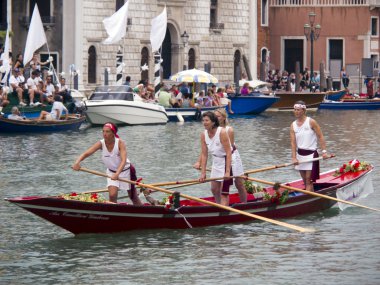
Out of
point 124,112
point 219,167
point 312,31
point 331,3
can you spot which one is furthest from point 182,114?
point 219,167

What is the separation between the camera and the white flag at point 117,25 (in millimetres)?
52906

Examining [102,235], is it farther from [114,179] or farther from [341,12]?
[341,12]

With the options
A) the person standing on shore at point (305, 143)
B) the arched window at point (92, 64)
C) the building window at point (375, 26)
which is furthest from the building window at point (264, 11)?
the person standing on shore at point (305, 143)

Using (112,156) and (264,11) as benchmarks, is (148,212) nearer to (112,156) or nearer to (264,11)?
(112,156)

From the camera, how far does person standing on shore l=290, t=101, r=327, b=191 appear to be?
71.7 ft

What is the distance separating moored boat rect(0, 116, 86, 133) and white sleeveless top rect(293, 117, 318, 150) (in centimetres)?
1969

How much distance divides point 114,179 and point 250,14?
52535 mm

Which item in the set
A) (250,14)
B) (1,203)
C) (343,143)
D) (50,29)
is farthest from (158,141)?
(250,14)

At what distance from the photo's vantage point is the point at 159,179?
28.7m

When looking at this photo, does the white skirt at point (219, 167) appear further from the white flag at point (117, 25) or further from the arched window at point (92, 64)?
the arched window at point (92, 64)

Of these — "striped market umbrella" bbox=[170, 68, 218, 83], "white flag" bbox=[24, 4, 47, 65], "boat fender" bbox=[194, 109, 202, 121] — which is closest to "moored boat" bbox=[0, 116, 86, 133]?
"white flag" bbox=[24, 4, 47, 65]

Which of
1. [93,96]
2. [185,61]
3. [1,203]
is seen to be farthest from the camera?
[185,61]

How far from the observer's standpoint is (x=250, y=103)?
181 ft

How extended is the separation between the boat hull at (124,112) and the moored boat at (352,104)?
13874mm
